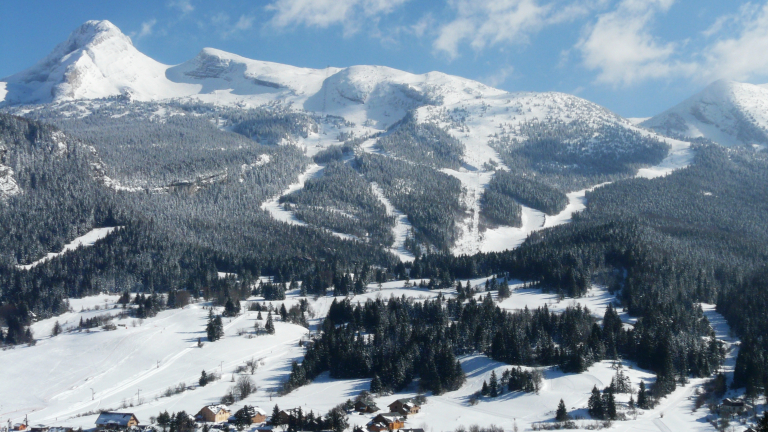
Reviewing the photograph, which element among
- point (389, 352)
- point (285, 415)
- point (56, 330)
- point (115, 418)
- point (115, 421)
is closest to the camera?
point (285, 415)

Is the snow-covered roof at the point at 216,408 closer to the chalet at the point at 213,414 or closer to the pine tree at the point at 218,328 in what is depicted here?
the chalet at the point at 213,414

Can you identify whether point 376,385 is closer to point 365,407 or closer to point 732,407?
point 365,407

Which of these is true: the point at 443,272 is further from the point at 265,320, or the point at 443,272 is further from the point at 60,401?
the point at 60,401

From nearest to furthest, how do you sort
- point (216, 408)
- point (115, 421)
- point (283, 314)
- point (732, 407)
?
point (732, 407)
point (115, 421)
point (216, 408)
point (283, 314)

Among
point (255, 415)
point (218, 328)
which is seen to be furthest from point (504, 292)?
point (255, 415)

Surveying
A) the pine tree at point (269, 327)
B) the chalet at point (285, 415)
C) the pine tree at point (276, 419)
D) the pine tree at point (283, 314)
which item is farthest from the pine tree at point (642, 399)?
the pine tree at point (283, 314)

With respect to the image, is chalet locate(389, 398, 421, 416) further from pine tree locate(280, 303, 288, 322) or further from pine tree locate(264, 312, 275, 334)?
pine tree locate(280, 303, 288, 322)
